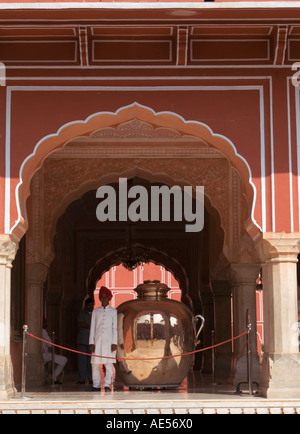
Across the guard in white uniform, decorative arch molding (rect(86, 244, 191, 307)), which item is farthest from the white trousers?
decorative arch molding (rect(86, 244, 191, 307))

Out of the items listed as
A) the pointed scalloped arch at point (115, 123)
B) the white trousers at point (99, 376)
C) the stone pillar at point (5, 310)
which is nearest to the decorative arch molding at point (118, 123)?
the pointed scalloped arch at point (115, 123)

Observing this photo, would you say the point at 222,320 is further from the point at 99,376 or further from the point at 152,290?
the point at 99,376

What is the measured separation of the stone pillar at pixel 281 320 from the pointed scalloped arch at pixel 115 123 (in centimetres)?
32

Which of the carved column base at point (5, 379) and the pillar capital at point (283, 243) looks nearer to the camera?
the carved column base at point (5, 379)

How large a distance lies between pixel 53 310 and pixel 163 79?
21.3ft

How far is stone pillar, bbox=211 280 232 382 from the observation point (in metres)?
11.4

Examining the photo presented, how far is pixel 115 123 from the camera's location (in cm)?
762

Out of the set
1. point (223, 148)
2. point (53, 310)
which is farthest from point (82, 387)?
point (53, 310)

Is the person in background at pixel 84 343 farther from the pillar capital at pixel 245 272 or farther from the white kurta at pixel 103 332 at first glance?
the pillar capital at pixel 245 272

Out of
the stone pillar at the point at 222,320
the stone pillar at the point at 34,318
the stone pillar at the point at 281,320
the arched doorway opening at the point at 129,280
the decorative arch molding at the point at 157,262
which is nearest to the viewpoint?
the stone pillar at the point at 281,320

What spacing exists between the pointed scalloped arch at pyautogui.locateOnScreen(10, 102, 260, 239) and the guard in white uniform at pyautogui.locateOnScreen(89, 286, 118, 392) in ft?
4.81

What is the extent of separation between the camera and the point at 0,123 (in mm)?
7320

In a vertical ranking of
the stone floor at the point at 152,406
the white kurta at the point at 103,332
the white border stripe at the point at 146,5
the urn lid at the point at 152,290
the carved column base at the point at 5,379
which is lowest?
the stone floor at the point at 152,406

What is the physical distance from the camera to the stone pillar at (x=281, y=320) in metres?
6.95
